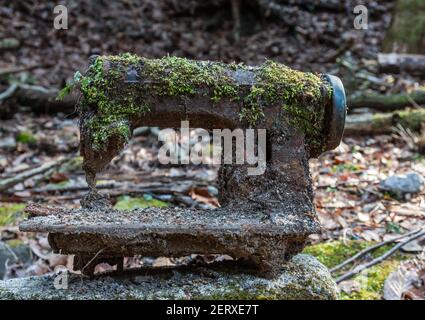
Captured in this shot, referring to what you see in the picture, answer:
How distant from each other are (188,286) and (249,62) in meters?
7.03

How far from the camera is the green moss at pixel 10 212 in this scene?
4.36m

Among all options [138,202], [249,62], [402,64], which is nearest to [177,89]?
[138,202]

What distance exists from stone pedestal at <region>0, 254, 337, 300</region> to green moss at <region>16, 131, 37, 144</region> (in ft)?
12.7

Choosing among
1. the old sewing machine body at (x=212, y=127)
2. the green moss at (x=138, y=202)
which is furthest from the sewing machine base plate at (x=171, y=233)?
the green moss at (x=138, y=202)

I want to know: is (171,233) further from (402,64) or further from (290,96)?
(402,64)

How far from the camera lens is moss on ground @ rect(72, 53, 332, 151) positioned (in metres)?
2.52

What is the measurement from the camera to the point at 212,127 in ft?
8.96

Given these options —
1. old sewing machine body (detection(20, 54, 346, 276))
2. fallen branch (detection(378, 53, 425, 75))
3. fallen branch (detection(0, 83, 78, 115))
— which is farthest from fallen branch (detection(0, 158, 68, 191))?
fallen branch (detection(378, 53, 425, 75))

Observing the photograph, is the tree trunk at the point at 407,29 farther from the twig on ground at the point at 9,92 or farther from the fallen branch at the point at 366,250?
the twig on ground at the point at 9,92

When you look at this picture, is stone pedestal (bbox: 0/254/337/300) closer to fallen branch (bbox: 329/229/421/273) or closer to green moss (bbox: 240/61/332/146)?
Answer: green moss (bbox: 240/61/332/146)

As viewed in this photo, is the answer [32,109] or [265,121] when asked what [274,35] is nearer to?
[32,109]

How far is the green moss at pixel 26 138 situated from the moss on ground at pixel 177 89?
3.97 meters
